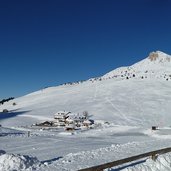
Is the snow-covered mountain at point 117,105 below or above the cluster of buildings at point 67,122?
above

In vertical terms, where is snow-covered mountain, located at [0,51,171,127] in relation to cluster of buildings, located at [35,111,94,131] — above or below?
above

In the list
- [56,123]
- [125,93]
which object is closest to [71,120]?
[56,123]

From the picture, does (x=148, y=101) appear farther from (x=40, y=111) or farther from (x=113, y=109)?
(x=40, y=111)

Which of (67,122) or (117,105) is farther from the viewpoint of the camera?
(117,105)

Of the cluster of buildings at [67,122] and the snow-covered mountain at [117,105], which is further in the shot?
the snow-covered mountain at [117,105]

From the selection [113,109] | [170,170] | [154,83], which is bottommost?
[170,170]

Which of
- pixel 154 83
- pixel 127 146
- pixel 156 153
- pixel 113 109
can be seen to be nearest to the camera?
pixel 156 153

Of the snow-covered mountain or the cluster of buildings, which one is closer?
the cluster of buildings

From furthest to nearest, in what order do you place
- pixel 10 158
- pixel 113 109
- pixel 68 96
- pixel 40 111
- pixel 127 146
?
pixel 68 96
pixel 40 111
pixel 113 109
pixel 127 146
pixel 10 158

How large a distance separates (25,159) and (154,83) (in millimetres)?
178487

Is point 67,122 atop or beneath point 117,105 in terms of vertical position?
beneath

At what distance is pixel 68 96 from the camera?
179m

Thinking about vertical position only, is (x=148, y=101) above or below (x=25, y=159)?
above

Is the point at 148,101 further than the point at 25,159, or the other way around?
the point at 148,101
